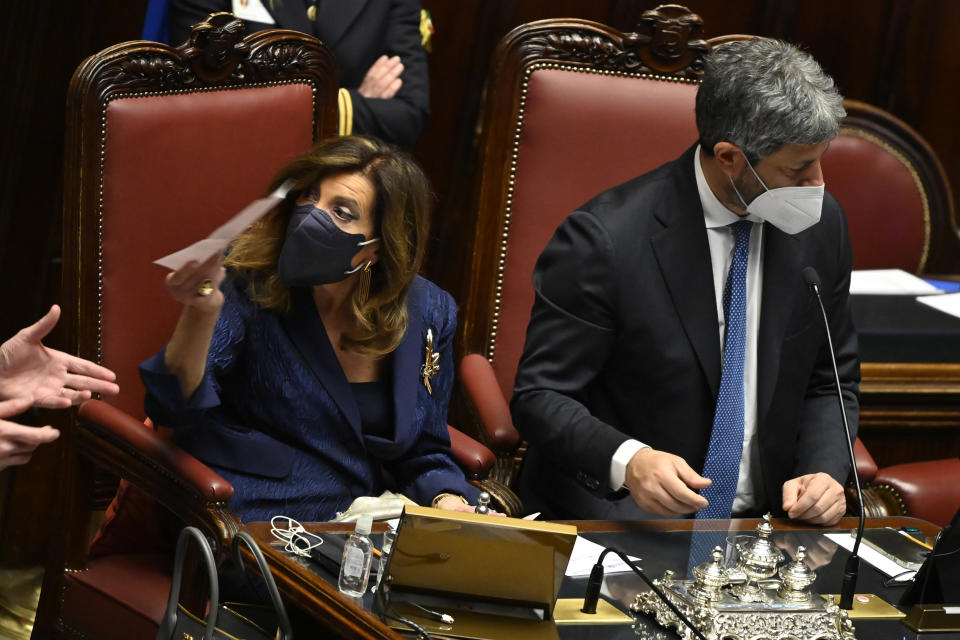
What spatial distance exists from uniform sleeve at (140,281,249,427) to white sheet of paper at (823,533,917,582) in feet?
3.48

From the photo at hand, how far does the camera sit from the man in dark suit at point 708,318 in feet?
7.61

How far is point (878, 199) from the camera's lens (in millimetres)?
3707

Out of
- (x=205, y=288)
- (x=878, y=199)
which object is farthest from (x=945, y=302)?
(x=205, y=288)

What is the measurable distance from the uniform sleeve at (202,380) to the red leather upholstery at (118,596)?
0.30 meters

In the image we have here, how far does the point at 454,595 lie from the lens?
5.63 feet

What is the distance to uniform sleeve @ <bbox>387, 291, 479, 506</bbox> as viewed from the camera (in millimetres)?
2426

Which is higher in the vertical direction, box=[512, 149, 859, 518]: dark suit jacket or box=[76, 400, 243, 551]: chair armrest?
box=[512, 149, 859, 518]: dark suit jacket

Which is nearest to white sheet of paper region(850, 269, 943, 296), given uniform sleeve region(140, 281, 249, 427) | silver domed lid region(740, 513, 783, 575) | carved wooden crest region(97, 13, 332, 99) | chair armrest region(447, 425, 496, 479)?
chair armrest region(447, 425, 496, 479)

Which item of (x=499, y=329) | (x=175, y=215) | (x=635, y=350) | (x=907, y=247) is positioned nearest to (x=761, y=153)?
(x=635, y=350)

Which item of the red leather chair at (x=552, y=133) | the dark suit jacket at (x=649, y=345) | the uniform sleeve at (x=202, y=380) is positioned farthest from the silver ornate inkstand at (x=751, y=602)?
the red leather chair at (x=552, y=133)

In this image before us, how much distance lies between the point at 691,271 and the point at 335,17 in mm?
1216

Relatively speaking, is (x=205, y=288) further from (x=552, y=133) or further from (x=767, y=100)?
(x=552, y=133)

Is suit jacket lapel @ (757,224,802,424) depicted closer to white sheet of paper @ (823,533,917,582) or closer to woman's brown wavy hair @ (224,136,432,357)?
white sheet of paper @ (823,533,917,582)

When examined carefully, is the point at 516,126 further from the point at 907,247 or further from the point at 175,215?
the point at 907,247
